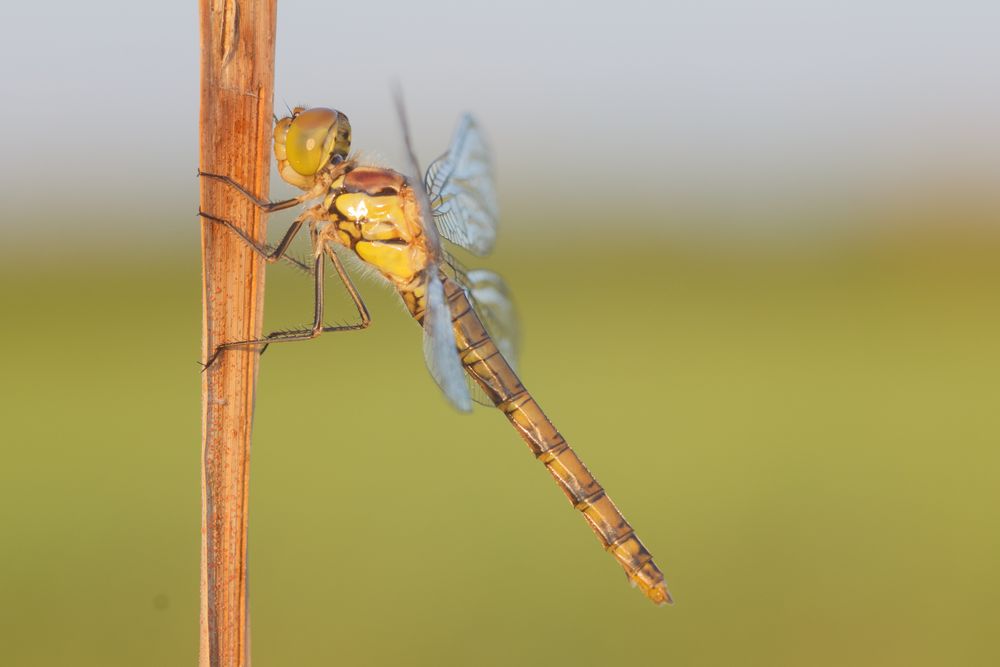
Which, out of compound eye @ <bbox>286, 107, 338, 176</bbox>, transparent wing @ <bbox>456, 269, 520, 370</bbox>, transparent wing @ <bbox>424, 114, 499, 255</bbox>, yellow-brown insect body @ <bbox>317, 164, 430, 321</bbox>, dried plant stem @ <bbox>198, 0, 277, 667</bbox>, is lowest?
dried plant stem @ <bbox>198, 0, 277, 667</bbox>

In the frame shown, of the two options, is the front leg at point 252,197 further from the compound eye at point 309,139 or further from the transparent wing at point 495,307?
the transparent wing at point 495,307

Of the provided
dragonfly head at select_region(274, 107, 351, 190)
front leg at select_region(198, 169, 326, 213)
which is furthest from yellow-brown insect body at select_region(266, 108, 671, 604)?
front leg at select_region(198, 169, 326, 213)

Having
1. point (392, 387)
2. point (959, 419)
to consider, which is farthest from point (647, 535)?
point (959, 419)

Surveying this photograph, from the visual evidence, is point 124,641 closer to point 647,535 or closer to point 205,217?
point 647,535

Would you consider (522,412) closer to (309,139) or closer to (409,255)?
(409,255)

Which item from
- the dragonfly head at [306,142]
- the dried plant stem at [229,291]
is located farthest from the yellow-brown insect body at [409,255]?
the dried plant stem at [229,291]

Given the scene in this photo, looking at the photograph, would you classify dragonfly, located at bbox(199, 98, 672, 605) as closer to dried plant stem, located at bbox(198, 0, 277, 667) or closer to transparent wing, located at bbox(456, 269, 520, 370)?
transparent wing, located at bbox(456, 269, 520, 370)

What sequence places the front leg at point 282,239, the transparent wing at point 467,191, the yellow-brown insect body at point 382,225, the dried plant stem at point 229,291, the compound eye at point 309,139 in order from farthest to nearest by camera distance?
the transparent wing at point 467,191 < the yellow-brown insect body at point 382,225 < the compound eye at point 309,139 < the front leg at point 282,239 < the dried plant stem at point 229,291

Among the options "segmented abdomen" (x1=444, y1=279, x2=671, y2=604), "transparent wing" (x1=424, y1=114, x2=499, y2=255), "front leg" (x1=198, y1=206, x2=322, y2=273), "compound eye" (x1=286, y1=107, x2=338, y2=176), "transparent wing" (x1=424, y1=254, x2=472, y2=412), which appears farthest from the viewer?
"transparent wing" (x1=424, y1=114, x2=499, y2=255)
